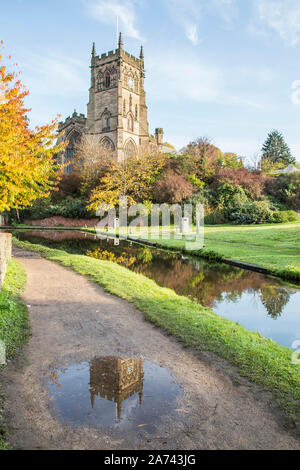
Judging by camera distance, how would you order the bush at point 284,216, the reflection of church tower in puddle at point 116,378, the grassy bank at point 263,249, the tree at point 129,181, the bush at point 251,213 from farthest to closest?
the tree at point 129,181
the bush at point 251,213
the bush at point 284,216
the grassy bank at point 263,249
the reflection of church tower in puddle at point 116,378

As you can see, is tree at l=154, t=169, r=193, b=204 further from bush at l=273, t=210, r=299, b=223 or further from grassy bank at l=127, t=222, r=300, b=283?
grassy bank at l=127, t=222, r=300, b=283

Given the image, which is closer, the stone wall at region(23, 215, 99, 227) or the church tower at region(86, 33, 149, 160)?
the stone wall at region(23, 215, 99, 227)

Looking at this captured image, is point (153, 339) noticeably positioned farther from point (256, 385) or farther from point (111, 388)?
point (256, 385)

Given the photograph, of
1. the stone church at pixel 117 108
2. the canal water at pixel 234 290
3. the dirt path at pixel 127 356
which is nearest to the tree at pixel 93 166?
the stone church at pixel 117 108

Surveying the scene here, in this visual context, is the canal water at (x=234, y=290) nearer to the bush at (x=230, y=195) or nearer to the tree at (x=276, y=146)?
the bush at (x=230, y=195)

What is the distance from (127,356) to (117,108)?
50835 millimetres

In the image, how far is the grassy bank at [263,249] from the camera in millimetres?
9895

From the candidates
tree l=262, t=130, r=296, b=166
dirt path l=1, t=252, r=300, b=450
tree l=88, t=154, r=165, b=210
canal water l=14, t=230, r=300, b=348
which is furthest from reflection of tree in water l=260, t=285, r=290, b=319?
tree l=262, t=130, r=296, b=166

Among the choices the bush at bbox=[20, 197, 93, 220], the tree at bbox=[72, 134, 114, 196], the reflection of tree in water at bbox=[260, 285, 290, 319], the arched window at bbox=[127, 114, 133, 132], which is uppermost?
the arched window at bbox=[127, 114, 133, 132]

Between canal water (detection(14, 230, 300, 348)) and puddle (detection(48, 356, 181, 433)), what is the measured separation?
2.54 m

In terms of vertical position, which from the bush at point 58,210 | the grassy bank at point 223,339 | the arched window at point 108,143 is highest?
the arched window at point 108,143

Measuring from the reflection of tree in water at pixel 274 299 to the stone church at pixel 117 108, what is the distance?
42975 mm

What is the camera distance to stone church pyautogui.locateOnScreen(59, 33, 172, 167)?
49.6 meters

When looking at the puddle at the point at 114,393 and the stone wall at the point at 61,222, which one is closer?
the puddle at the point at 114,393
